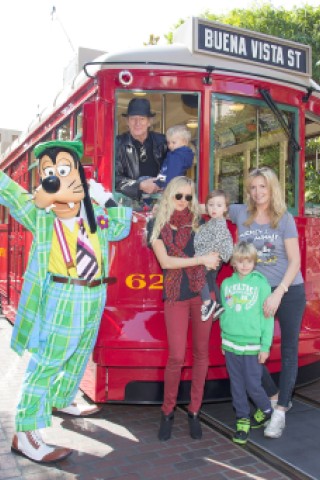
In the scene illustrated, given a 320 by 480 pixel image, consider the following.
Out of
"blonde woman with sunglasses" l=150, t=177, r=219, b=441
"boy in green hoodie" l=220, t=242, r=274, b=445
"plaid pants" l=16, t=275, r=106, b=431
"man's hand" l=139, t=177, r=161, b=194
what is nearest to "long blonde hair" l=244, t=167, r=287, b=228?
"boy in green hoodie" l=220, t=242, r=274, b=445

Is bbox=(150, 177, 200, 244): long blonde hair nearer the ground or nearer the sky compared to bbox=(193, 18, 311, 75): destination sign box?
nearer the ground

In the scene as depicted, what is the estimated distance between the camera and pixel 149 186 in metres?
3.64

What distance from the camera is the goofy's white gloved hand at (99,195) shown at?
11.8ft

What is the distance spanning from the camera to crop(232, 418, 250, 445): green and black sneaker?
11.5 ft

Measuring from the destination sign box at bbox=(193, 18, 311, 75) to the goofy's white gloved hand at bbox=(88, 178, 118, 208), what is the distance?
1190mm

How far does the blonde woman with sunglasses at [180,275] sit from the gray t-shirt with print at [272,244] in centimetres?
41

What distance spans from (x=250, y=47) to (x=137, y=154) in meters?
1.18

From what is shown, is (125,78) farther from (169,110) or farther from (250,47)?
(250,47)

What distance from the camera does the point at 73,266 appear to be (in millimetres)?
3336

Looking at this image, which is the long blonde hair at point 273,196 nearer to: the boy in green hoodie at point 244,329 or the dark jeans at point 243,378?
the boy in green hoodie at point 244,329

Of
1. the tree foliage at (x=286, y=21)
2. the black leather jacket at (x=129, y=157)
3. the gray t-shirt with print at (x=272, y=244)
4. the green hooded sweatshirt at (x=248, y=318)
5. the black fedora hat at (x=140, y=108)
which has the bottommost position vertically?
the green hooded sweatshirt at (x=248, y=318)

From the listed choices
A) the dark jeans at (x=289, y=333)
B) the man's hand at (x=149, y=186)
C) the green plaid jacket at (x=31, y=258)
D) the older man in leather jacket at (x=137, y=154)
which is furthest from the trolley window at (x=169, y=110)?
the dark jeans at (x=289, y=333)

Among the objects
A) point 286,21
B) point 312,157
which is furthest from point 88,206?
point 286,21

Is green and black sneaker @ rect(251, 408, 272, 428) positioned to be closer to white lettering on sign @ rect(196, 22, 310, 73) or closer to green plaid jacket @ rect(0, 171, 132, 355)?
green plaid jacket @ rect(0, 171, 132, 355)
